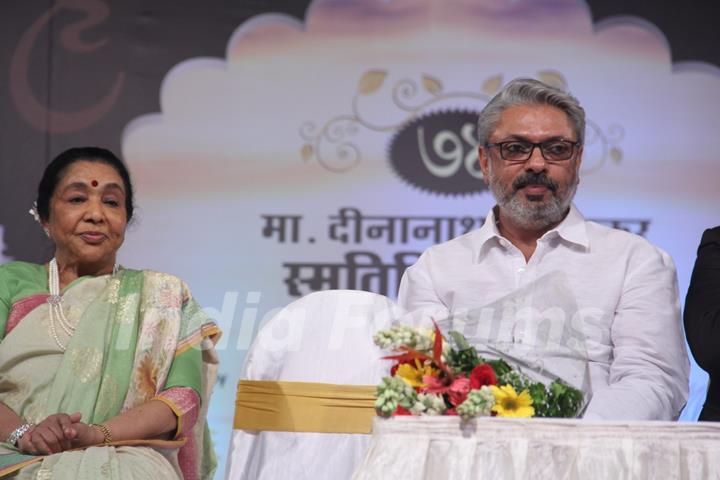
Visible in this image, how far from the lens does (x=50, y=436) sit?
2.62 metres

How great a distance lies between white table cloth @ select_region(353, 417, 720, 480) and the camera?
1889 millimetres

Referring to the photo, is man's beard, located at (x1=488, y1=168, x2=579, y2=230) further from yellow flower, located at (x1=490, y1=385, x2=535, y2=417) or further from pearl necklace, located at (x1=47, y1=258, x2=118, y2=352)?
pearl necklace, located at (x1=47, y1=258, x2=118, y2=352)

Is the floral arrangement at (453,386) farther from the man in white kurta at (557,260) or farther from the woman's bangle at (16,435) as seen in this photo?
the woman's bangle at (16,435)

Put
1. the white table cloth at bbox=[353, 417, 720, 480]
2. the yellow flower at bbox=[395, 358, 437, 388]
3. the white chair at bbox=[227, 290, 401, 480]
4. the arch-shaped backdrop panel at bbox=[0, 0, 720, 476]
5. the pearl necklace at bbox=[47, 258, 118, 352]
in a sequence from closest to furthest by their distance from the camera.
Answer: the white table cloth at bbox=[353, 417, 720, 480], the yellow flower at bbox=[395, 358, 437, 388], the white chair at bbox=[227, 290, 401, 480], the pearl necklace at bbox=[47, 258, 118, 352], the arch-shaped backdrop panel at bbox=[0, 0, 720, 476]

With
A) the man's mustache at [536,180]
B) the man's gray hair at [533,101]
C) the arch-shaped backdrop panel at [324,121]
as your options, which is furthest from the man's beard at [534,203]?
the arch-shaped backdrop panel at [324,121]

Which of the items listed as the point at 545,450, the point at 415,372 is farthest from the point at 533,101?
the point at 545,450

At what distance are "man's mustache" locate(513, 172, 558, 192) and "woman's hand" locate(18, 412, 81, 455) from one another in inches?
52.6

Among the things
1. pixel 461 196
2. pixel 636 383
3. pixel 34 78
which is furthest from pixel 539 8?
pixel 636 383

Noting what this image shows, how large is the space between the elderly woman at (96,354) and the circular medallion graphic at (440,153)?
5.45 ft

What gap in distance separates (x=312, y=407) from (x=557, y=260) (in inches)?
30.9

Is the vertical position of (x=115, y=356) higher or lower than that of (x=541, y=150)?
lower

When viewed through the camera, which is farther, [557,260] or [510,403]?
[557,260]

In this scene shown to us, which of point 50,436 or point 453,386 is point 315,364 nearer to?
point 50,436

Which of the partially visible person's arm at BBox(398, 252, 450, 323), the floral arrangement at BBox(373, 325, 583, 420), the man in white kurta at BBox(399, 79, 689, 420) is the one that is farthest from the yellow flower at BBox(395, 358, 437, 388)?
the partially visible person's arm at BBox(398, 252, 450, 323)
